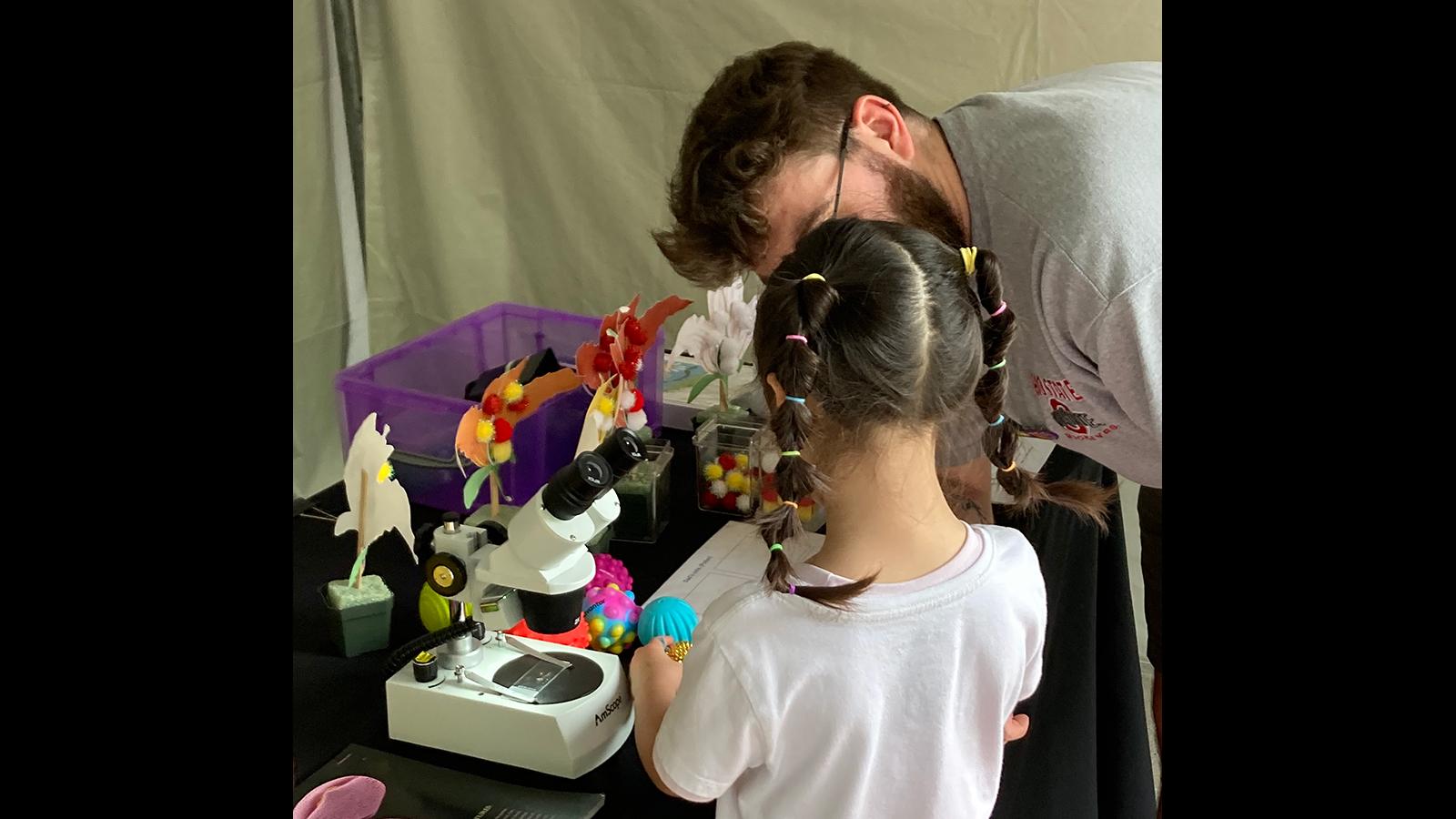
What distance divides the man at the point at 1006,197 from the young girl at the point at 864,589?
16 centimetres

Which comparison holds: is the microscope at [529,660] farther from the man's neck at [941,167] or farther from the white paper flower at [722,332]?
the white paper flower at [722,332]

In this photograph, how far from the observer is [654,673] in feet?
3.82

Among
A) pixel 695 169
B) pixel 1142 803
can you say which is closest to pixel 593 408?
pixel 695 169

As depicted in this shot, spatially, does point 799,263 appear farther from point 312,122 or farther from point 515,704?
point 312,122

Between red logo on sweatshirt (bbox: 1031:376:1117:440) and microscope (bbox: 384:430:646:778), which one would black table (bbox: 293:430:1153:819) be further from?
red logo on sweatshirt (bbox: 1031:376:1117:440)

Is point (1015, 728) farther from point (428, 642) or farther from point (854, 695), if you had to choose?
point (428, 642)

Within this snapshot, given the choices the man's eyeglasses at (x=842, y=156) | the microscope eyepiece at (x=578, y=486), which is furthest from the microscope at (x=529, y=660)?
the man's eyeglasses at (x=842, y=156)

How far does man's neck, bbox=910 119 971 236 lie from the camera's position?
1266mm

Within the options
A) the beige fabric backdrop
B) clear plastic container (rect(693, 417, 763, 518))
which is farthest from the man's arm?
the beige fabric backdrop

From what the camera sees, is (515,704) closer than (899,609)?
No

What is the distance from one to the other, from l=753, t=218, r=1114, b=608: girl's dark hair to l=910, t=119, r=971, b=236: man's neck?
0.24 metres
